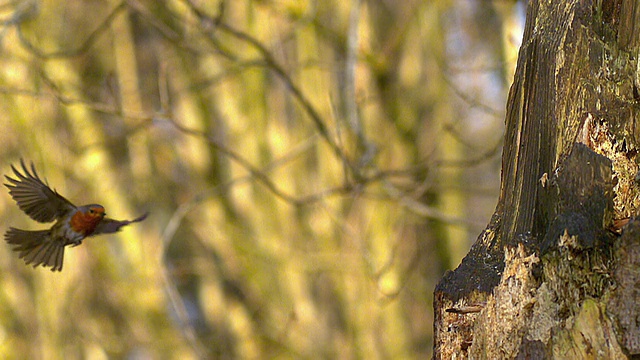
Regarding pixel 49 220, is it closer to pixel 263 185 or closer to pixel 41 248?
pixel 41 248

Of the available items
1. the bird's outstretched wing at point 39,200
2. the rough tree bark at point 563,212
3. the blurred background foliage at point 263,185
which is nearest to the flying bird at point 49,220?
the bird's outstretched wing at point 39,200

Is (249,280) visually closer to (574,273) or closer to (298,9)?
(298,9)

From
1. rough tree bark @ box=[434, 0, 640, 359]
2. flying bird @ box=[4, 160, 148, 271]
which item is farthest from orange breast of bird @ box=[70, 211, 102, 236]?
rough tree bark @ box=[434, 0, 640, 359]

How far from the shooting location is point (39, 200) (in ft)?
7.55

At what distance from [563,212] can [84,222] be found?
151cm

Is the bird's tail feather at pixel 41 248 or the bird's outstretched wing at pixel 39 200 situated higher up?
the bird's outstretched wing at pixel 39 200

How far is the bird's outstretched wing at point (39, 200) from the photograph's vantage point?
225 centimetres

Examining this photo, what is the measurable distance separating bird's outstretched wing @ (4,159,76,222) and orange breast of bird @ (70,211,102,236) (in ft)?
0.17

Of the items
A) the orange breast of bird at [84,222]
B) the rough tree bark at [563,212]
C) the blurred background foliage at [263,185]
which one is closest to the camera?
the rough tree bark at [563,212]

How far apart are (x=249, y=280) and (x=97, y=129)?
6.19ft

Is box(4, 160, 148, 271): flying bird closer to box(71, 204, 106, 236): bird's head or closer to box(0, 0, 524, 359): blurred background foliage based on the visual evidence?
box(71, 204, 106, 236): bird's head

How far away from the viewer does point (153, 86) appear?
735 centimetres

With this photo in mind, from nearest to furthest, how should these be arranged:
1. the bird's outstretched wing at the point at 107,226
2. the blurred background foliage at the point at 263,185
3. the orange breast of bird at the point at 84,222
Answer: the orange breast of bird at the point at 84,222, the bird's outstretched wing at the point at 107,226, the blurred background foliage at the point at 263,185

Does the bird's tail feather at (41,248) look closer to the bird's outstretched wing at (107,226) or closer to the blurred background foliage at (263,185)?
the bird's outstretched wing at (107,226)
